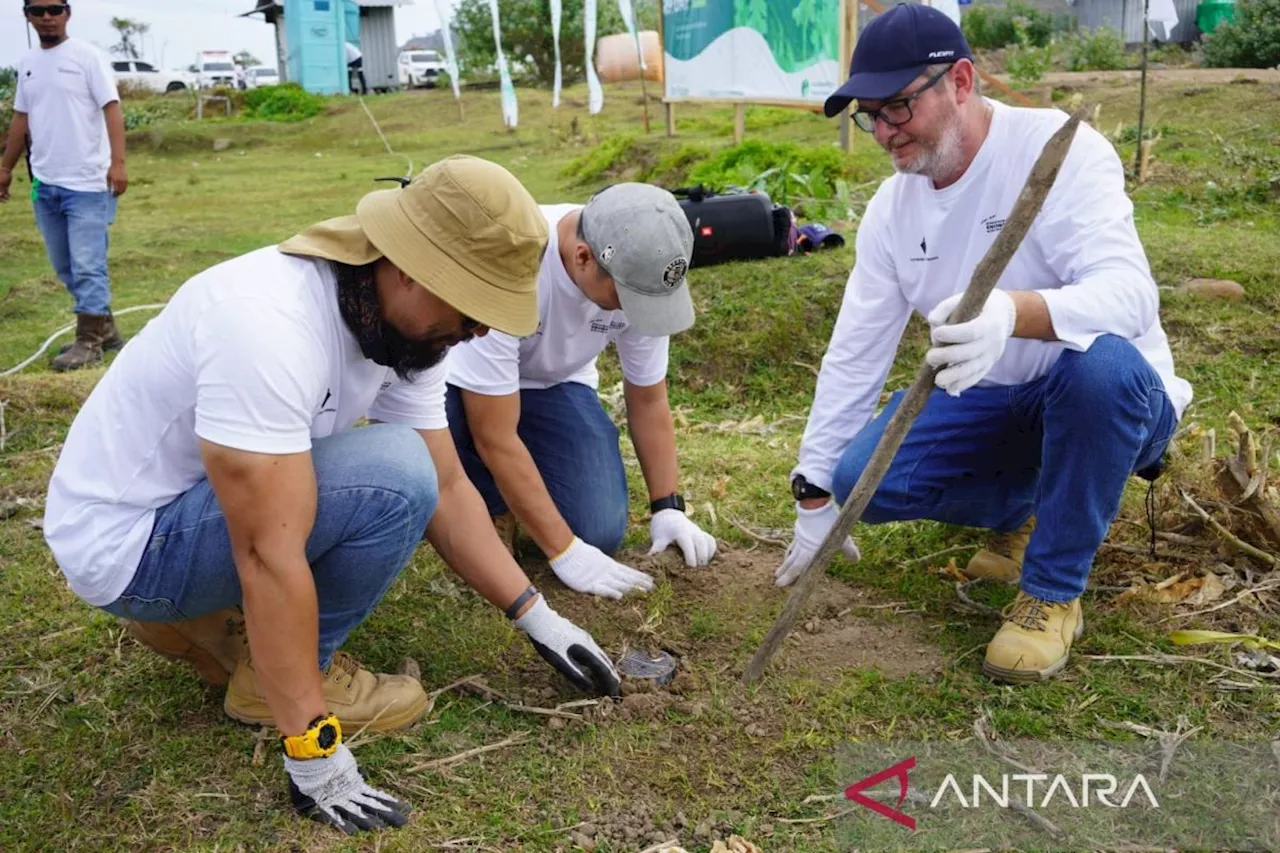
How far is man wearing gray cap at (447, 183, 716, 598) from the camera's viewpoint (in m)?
2.81

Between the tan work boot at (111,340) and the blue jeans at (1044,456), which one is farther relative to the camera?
the tan work boot at (111,340)

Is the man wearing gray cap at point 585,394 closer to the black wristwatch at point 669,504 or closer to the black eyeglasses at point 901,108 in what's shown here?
the black wristwatch at point 669,504

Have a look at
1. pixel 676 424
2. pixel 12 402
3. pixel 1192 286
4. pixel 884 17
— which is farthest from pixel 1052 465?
pixel 12 402

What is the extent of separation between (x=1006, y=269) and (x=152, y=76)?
111 ft

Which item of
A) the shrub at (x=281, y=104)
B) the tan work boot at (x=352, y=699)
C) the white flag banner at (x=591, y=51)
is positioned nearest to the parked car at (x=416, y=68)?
the shrub at (x=281, y=104)

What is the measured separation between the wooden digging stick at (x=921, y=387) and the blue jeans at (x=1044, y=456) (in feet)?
1.33

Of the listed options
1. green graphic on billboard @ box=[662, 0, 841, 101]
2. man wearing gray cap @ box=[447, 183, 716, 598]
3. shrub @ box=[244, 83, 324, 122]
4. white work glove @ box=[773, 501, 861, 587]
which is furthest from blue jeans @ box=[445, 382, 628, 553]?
shrub @ box=[244, 83, 324, 122]

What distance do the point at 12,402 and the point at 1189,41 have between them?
18.6 meters

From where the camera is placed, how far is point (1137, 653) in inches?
107

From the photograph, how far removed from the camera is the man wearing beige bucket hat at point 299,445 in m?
1.98

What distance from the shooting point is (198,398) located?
6.54ft

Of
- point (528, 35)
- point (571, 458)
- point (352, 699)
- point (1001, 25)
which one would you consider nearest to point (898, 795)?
point (352, 699)

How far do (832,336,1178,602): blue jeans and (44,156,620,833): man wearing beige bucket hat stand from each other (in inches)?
46.9

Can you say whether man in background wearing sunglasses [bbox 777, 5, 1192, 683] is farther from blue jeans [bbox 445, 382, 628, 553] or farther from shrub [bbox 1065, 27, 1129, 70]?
shrub [bbox 1065, 27, 1129, 70]
